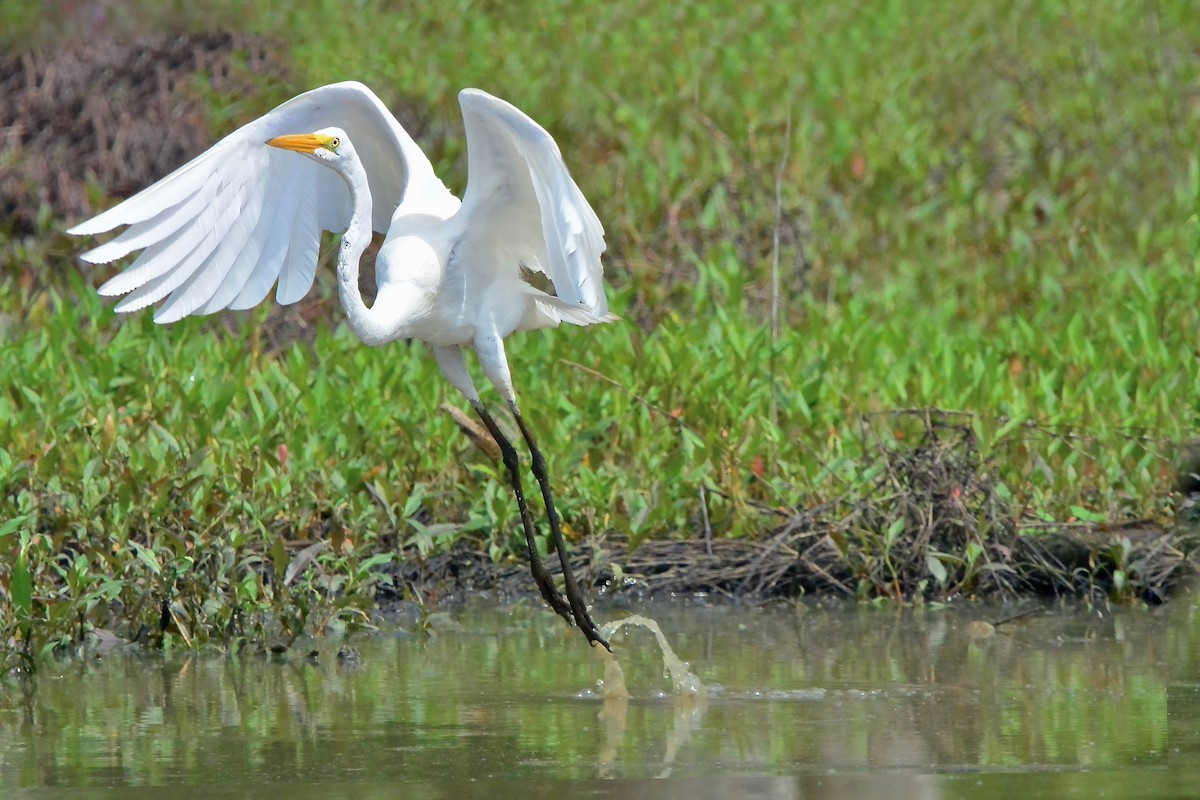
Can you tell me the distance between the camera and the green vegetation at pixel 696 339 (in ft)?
19.5

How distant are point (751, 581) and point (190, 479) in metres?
1.91

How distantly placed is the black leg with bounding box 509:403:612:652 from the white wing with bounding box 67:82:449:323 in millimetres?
895

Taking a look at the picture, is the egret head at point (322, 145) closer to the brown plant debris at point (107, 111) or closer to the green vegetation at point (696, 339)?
the green vegetation at point (696, 339)

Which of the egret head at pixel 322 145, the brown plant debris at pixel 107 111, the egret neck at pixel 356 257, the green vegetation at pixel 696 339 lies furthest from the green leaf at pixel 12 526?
the brown plant debris at pixel 107 111

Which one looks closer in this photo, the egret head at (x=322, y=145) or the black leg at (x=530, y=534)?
the egret head at (x=322, y=145)

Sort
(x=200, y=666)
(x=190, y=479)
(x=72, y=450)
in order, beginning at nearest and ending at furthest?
(x=200, y=666) → (x=190, y=479) → (x=72, y=450)

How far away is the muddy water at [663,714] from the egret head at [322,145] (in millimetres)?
1474

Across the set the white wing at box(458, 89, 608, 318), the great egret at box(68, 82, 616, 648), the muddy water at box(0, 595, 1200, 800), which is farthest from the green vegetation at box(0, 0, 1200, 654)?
the white wing at box(458, 89, 608, 318)

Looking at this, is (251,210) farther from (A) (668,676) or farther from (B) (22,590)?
(A) (668,676)

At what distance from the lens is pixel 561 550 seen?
19.0 feet

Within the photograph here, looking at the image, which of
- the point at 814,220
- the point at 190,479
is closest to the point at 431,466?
the point at 190,479

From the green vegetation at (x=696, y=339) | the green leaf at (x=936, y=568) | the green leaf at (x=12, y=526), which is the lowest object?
the green leaf at (x=936, y=568)

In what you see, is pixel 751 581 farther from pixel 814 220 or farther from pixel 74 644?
pixel 814 220

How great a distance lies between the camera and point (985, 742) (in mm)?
4195
